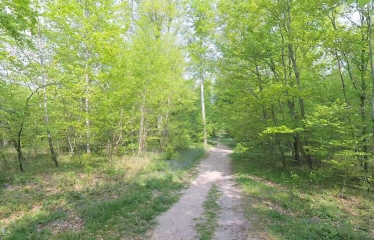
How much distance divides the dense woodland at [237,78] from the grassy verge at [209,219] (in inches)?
148

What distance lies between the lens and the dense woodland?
9258 mm

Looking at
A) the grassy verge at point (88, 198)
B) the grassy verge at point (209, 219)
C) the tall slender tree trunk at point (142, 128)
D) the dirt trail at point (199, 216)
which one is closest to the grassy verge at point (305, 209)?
the dirt trail at point (199, 216)

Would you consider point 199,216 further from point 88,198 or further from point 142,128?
point 142,128

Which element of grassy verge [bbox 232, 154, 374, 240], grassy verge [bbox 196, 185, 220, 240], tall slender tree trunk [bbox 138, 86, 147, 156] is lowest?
grassy verge [bbox 232, 154, 374, 240]

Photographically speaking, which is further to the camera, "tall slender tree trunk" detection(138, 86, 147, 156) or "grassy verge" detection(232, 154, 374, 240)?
"tall slender tree trunk" detection(138, 86, 147, 156)

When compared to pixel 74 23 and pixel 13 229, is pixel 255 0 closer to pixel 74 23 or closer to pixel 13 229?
pixel 74 23

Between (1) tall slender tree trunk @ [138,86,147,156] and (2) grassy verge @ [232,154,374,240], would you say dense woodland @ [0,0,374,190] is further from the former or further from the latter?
(2) grassy verge @ [232,154,374,240]

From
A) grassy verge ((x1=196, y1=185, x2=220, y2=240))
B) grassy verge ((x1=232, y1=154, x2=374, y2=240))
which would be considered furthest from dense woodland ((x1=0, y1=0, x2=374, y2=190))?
grassy verge ((x1=196, y1=185, x2=220, y2=240))

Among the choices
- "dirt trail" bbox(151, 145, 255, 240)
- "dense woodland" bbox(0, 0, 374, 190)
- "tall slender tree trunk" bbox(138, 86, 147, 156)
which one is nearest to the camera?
"dirt trail" bbox(151, 145, 255, 240)

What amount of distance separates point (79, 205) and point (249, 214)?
5294mm

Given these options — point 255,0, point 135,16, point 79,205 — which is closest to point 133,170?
point 79,205

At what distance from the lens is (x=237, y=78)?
12789 millimetres

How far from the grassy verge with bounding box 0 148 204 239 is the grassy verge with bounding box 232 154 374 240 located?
3041 mm

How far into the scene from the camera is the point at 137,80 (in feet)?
40.3
